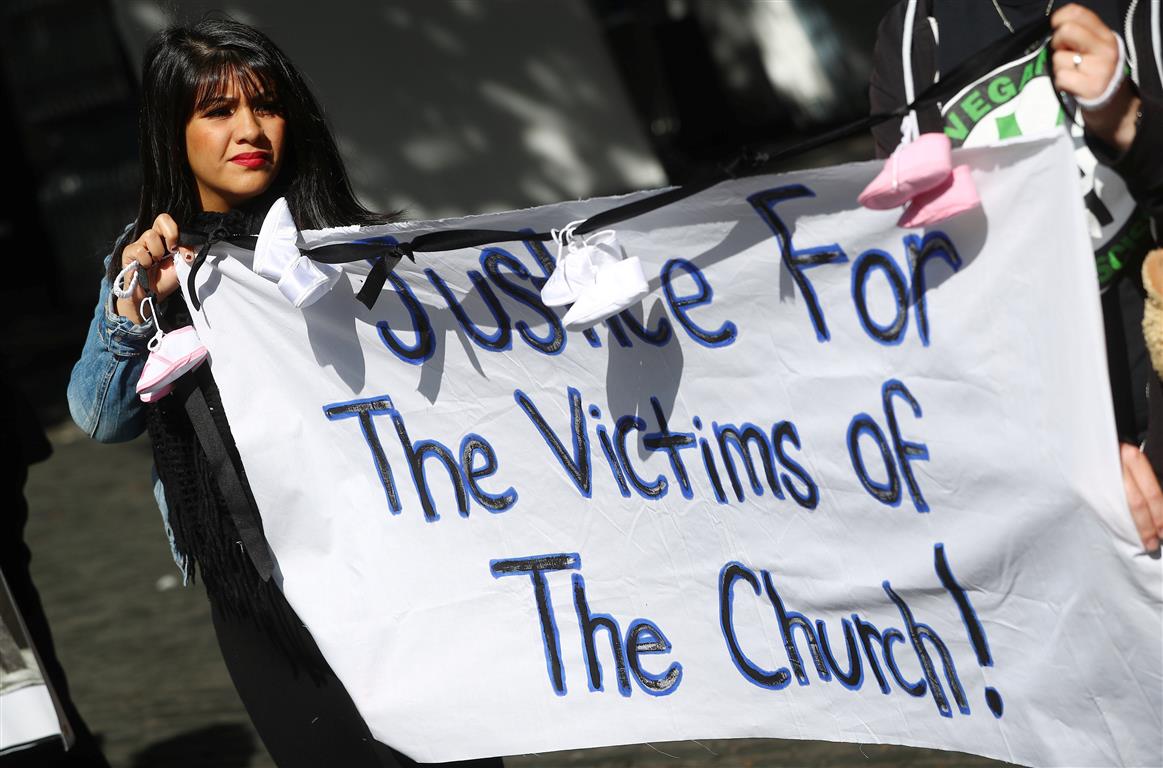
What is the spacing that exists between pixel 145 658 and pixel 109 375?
9.32 feet

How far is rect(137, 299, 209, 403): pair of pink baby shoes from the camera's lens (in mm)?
2545

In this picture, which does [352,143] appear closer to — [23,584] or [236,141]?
[23,584]

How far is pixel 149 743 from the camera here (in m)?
4.45

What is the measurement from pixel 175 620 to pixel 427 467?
322cm

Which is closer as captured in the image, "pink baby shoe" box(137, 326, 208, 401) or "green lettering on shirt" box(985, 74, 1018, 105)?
"green lettering on shirt" box(985, 74, 1018, 105)

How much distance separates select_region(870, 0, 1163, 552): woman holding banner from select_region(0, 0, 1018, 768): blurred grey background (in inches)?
14.6

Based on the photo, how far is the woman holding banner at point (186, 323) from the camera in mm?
2602

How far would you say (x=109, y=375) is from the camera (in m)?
2.61

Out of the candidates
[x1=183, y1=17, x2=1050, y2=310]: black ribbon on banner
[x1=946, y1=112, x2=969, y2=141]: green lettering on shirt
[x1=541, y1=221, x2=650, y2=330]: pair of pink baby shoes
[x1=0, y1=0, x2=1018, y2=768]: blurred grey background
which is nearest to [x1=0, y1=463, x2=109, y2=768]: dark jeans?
[x1=0, y1=0, x2=1018, y2=768]: blurred grey background

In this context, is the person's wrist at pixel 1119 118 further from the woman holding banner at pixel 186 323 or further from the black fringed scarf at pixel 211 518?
the black fringed scarf at pixel 211 518

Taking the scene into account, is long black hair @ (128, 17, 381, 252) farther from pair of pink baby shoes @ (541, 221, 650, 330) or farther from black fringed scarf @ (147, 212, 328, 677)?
pair of pink baby shoes @ (541, 221, 650, 330)

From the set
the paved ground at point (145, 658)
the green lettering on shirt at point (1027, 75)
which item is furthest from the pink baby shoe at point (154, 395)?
the green lettering on shirt at point (1027, 75)

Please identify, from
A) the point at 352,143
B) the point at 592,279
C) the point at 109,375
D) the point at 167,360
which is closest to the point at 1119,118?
the point at 592,279

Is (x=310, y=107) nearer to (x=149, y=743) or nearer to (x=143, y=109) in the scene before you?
(x=143, y=109)
